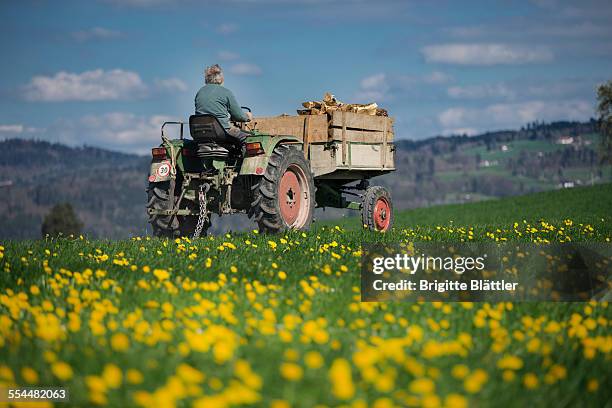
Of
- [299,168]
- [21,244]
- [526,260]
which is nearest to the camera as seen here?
[526,260]

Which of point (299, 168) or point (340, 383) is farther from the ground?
point (299, 168)

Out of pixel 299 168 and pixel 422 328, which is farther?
pixel 299 168

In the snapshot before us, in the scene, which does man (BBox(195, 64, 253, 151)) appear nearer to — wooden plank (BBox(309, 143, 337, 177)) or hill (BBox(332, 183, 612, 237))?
wooden plank (BBox(309, 143, 337, 177))

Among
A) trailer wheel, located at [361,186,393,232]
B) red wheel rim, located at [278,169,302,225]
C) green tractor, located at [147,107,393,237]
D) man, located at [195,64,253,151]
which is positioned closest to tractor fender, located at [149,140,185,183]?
green tractor, located at [147,107,393,237]

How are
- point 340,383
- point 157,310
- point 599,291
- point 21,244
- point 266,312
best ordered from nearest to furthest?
point 340,383 → point 266,312 → point 157,310 → point 599,291 → point 21,244

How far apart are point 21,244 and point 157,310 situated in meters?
4.97

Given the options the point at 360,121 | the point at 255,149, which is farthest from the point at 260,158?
the point at 360,121

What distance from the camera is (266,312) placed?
5.23 m

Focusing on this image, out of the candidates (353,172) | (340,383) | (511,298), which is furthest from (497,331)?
(353,172)

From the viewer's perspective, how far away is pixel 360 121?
13766 mm

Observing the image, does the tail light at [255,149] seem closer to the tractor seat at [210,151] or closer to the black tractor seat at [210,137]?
the black tractor seat at [210,137]

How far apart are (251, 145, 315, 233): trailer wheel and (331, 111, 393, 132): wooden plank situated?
37.5 inches

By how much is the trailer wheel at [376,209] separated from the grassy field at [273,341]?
582 centimetres

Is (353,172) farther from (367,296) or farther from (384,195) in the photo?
(367,296)
